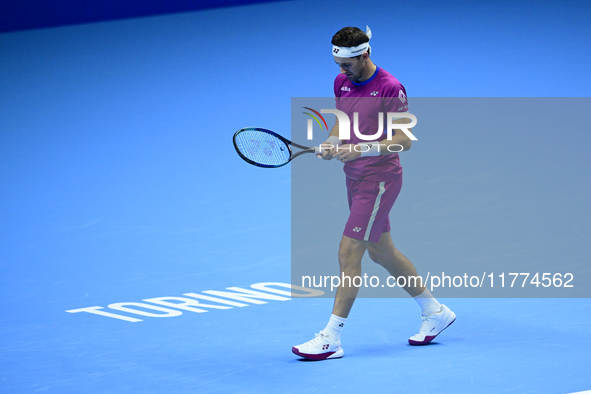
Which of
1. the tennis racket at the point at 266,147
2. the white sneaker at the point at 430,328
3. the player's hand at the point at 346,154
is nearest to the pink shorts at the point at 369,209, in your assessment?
the player's hand at the point at 346,154

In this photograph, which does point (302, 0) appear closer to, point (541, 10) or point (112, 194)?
point (541, 10)

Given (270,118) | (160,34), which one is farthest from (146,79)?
(270,118)

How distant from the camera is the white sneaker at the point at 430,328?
4316mm

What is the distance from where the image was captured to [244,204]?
746cm

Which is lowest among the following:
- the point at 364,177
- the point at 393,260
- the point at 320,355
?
the point at 320,355

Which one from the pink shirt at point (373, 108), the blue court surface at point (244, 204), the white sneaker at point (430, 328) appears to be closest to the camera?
the blue court surface at point (244, 204)

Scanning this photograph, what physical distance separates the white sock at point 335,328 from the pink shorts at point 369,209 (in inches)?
17.9

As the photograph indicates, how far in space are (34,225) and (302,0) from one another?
8.84m

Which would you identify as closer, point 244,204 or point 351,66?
point 351,66

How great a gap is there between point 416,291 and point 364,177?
76cm

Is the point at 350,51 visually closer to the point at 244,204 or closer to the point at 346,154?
the point at 346,154

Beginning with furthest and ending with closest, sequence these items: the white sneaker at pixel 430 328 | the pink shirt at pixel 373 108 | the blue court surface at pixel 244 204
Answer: the white sneaker at pixel 430 328 → the pink shirt at pixel 373 108 → the blue court surface at pixel 244 204

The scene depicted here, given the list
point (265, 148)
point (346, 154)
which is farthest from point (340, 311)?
point (265, 148)

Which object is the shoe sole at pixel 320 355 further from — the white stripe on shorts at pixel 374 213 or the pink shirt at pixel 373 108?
the pink shirt at pixel 373 108
